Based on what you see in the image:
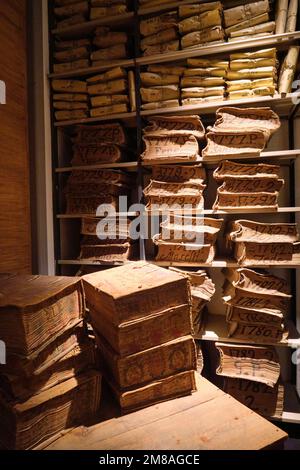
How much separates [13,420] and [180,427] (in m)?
0.50

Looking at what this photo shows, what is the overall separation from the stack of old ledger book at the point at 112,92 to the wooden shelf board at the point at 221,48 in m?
0.16

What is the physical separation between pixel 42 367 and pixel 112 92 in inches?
76.8

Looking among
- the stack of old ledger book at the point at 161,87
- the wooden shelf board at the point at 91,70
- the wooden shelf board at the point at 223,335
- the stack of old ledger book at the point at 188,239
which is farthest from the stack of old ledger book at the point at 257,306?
the wooden shelf board at the point at 91,70

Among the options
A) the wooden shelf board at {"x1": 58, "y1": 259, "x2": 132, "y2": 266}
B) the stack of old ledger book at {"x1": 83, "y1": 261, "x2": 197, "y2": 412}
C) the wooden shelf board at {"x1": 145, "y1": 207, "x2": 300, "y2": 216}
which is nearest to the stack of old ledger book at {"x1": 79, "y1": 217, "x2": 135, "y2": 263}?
the wooden shelf board at {"x1": 58, "y1": 259, "x2": 132, "y2": 266}

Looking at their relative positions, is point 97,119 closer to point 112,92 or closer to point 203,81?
point 112,92

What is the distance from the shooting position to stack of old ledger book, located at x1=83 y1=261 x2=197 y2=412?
106cm

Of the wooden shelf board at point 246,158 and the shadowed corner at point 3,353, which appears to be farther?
the wooden shelf board at point 246,158

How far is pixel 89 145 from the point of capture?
235 centimetres

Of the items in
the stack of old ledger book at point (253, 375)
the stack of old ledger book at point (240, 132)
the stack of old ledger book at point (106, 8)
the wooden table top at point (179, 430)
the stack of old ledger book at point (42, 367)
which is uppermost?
the stack of old ledger book at point (106, 8)

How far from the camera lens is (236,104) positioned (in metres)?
2.11

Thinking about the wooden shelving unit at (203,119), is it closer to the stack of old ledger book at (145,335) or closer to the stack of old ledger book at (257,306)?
the stack of old ledger book at (257,306)

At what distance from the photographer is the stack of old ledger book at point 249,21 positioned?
6.64ft

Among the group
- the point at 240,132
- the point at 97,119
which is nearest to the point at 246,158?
the point at 240,132
